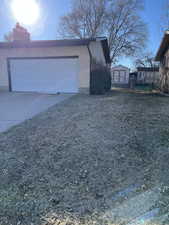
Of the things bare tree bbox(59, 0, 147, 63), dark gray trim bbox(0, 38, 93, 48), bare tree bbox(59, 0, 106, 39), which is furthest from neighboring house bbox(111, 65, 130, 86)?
dark gray trim bbox(0, 38, 93, 48)

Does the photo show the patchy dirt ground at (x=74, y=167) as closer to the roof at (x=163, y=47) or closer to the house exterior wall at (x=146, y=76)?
the roof at (x=163, y=47)

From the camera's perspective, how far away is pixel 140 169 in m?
2.32

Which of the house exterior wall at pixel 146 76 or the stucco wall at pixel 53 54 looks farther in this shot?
the house exterior wall at pixel 146 76

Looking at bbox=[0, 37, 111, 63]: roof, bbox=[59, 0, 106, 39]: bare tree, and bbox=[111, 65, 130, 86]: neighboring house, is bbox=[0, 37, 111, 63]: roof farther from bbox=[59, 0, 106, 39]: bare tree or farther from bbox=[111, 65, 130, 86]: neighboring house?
bbox=[111, 65, 130, 86]: neighboring house

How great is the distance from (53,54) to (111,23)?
12.4 m

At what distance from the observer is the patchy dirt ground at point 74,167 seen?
1683mm

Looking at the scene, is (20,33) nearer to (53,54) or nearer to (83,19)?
(53,54)

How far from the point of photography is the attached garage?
9.60 m

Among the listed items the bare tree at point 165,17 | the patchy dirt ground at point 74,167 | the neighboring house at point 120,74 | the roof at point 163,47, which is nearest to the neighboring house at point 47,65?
the roof at point 163,47

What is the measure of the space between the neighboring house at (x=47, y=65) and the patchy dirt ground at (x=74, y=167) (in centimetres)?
635

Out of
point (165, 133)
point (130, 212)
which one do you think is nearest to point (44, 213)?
point (130, 212)

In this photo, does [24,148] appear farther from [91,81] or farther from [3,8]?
[3,8]

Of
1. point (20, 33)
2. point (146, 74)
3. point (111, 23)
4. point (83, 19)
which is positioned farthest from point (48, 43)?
point (146, 74)

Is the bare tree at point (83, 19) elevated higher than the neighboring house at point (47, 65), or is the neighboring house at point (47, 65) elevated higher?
the bare tree at point (83, 19)
